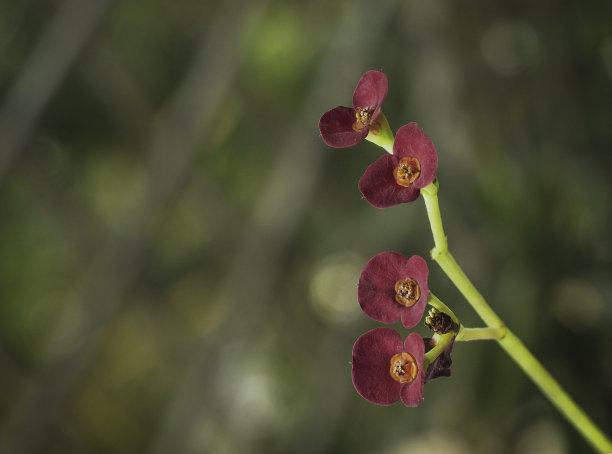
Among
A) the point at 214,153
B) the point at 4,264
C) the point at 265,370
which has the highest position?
the point at 214,153

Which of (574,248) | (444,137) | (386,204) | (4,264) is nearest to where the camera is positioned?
(386,204)

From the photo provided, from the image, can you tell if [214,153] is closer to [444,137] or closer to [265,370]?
[265,370]

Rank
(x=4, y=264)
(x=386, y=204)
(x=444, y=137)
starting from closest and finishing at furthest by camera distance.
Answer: (x=386, y=204)
(x=444, y=137)
(x=4, y=264)

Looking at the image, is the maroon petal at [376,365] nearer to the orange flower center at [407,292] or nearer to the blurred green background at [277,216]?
the orange flower center at [407,292]

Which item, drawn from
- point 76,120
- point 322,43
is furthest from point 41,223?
point 322,43

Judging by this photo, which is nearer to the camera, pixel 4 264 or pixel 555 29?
pixel 555 29

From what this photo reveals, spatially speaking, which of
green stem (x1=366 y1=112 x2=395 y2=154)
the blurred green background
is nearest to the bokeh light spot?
the blurred green background

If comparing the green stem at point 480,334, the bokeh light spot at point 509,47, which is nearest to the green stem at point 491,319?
the green stem at point 480,334
